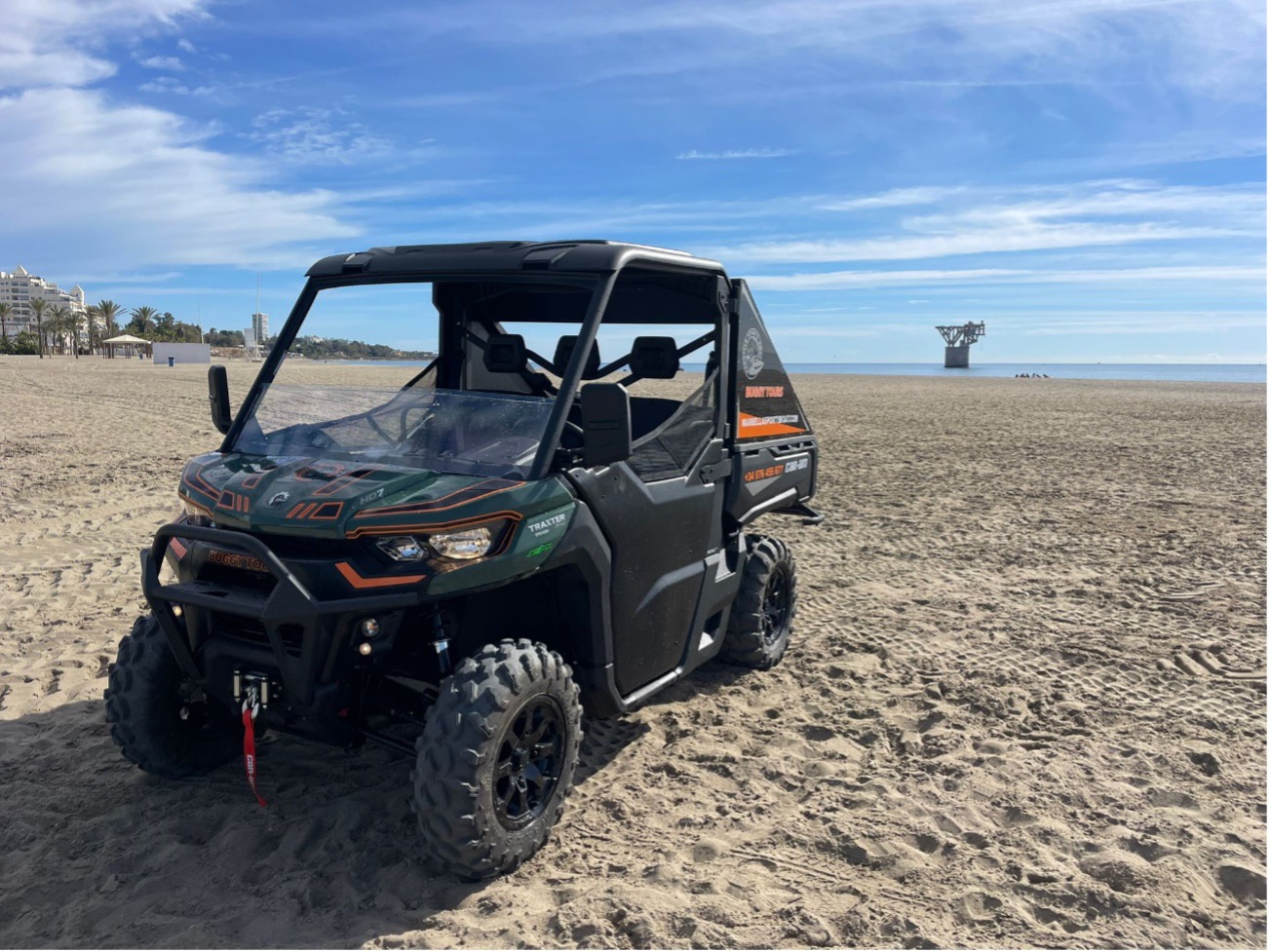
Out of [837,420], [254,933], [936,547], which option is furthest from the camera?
[837,420]

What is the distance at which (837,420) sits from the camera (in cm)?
2134

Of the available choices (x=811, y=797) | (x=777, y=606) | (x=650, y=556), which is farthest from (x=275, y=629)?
(x=777, y=606)

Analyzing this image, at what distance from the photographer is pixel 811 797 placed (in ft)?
13.3

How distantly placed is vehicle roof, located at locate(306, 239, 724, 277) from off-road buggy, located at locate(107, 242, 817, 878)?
0.04ft

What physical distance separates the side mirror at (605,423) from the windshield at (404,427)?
22cm

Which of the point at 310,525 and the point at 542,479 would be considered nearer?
the point at 310,525

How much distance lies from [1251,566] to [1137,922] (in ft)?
18.5

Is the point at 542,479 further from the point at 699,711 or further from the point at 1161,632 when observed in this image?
the point at 1161,632

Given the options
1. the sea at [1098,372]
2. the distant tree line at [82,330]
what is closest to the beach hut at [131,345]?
the distant tree line at [82,330]

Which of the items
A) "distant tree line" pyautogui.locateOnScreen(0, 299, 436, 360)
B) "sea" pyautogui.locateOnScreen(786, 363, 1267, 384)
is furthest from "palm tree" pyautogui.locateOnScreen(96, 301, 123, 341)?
"sea" pyautogui.locateOnScreen(786, 363, 1267, 384)

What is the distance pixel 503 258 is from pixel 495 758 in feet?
6.33

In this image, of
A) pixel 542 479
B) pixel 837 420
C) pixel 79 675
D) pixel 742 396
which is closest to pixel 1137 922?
pixel 542 479

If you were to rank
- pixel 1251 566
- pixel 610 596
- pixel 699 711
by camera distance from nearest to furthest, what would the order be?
pixel 610 596
pixel 699 711
pixel 1251 566

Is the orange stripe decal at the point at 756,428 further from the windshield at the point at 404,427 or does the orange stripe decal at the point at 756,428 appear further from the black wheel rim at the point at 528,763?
the black wheel rim at the point at 528,763
